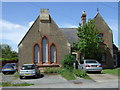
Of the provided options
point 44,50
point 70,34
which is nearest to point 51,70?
point 44,50

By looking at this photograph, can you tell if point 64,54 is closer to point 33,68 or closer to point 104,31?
point 33,68

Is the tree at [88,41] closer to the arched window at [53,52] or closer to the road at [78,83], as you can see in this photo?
the arched window at [53,52]

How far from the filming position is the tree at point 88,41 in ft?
84.9

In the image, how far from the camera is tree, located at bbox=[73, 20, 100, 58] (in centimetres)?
2589

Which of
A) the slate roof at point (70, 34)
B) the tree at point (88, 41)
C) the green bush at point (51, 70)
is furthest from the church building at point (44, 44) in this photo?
the slate roof at point (70, 34)

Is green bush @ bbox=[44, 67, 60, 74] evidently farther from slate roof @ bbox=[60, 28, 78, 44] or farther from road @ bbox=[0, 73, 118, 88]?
slate roof @ bbox=[60, 28, 78, 44]

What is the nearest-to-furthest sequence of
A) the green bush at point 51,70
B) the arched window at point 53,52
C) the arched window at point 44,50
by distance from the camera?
the green bush at point 51,70, the arched window at point 44,50, the arched window at point 53,52

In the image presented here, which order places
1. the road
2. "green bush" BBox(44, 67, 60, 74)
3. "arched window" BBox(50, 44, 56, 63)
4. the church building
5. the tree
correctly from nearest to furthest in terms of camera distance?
the road → "green bush" BBox(44, 67, 60, 74) → the church building → "arched window" BBox(50, 44, 56, 63) → the tree

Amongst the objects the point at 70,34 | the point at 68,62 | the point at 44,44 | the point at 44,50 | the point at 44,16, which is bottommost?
the point at 68,62

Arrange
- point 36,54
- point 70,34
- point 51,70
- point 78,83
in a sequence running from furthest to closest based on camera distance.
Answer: point 70,34, point 36,54, point 51,70, point 78,83

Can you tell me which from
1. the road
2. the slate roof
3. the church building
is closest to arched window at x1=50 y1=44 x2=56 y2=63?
the church building

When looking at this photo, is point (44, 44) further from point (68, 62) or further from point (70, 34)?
point (70, 34)

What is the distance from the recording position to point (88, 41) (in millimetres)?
25891

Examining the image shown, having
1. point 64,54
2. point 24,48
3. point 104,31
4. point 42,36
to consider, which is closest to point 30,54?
point 24,48
